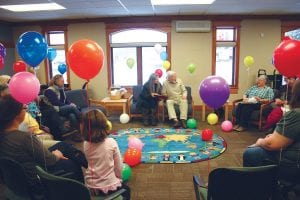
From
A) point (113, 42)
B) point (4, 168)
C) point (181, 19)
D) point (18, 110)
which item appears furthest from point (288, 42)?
point (113, 42)

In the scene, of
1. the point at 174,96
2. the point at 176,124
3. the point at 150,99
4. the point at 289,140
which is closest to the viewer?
the point at 289,140

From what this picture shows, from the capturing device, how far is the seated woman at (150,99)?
17.7 feet

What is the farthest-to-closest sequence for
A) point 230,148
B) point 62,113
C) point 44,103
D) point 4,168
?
Answer: point 62,113
point 44,103
point 230,148
point 4,168

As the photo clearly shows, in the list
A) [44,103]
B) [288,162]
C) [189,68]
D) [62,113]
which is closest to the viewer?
[288,162]

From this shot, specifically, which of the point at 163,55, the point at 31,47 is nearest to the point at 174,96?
the point at 163,55

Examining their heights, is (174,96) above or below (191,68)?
below

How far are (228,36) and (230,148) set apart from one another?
144 inches

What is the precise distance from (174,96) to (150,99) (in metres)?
0.52

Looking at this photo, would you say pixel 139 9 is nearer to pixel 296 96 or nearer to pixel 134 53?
pixel 134 53

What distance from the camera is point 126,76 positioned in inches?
278

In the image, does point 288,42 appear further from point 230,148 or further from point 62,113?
point 62,113

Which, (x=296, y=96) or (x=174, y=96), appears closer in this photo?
(x=296, y=96)

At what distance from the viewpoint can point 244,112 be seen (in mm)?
5020

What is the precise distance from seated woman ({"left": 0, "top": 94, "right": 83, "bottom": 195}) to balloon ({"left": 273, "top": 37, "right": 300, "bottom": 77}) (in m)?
2.01
